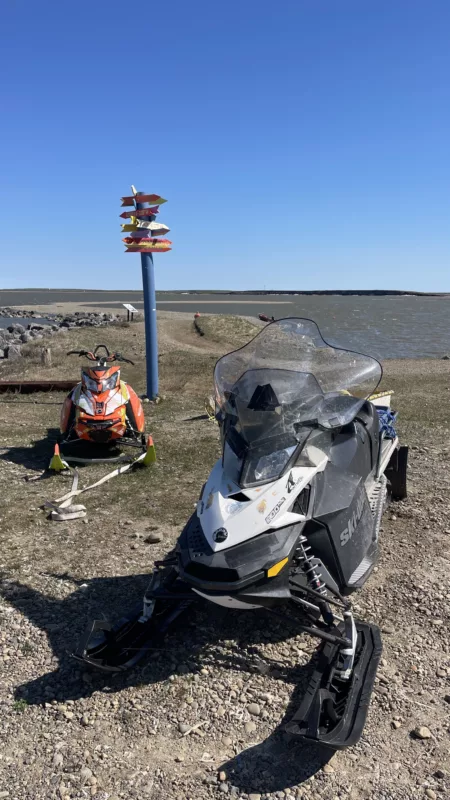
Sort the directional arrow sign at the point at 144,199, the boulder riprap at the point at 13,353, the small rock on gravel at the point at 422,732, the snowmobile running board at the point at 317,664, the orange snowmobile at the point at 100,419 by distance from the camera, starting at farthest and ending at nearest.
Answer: the boulder riprap at the point at 13,353 < the directional arrow sign at the point at 144,199 < the orange snowmobile at the point at 100,419 < the small rock on gravel at the point at 422,732 < the snowmobile running board at the point at 317,664

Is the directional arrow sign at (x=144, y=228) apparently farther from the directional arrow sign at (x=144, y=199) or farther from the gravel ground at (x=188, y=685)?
the gravel ground at (x=188, y=685)

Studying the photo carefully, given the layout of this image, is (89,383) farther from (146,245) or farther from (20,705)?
(20,705)

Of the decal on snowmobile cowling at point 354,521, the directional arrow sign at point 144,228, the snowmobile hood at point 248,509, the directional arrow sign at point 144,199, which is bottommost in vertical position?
the decal on snowmobile cowling at point 354,521

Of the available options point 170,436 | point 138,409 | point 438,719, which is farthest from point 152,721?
point 170,436

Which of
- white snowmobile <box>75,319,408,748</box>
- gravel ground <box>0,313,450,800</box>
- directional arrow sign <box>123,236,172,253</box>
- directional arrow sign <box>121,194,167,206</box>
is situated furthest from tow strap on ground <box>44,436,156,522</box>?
directional arrow sign <box>121,194,167,206</box>

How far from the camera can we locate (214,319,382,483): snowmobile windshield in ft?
12.6

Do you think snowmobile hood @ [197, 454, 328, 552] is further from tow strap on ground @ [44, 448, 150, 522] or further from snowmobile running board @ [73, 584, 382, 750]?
tow strap on ground @ [44, 448, 150, 522]

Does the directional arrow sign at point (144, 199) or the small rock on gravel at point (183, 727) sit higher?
the directional arrow sign at point (144, 199)

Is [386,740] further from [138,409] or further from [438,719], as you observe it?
[138,409]

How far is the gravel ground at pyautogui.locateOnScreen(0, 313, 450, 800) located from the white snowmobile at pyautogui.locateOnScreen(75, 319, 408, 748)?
0.62ft

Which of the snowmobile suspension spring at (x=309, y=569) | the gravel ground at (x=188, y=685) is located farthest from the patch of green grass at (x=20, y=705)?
the snowmobile suspension spring at (x=309, y=569)

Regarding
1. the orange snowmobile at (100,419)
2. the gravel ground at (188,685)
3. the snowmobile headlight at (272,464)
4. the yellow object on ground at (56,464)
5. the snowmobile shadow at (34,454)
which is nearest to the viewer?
Answer: the gravel ground at (188,685)

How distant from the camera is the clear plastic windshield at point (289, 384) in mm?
3904

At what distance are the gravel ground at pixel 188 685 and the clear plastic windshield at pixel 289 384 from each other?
4.42 feet
